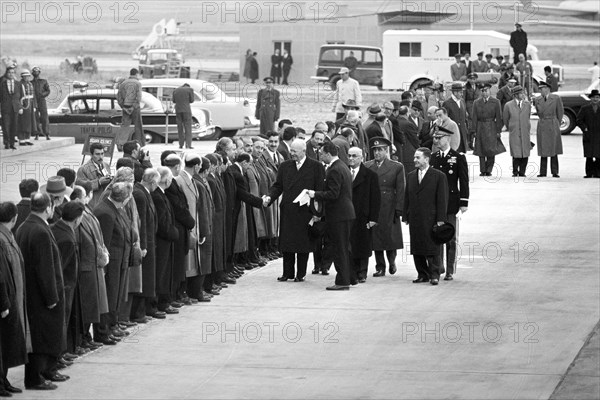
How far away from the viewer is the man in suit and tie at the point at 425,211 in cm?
1625

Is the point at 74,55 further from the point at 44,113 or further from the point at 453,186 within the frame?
the point at 453,186

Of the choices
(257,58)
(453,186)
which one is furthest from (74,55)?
(453,186)

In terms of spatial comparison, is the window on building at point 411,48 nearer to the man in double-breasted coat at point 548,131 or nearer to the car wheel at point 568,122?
the car wheel at point 568,122

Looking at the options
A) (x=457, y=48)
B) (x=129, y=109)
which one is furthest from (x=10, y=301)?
(x=457, y=48)

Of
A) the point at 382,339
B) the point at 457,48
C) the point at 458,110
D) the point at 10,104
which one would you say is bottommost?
the point at 382,339

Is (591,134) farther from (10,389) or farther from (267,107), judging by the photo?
(10,389)

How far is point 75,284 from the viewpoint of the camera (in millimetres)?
11922

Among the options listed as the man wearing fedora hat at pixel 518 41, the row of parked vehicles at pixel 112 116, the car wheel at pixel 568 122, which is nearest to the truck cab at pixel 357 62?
the man wearing fedora hat at pixel 518 41

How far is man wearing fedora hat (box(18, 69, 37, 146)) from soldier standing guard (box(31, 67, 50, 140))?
23 centimetres

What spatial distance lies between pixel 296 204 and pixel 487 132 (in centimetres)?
1218

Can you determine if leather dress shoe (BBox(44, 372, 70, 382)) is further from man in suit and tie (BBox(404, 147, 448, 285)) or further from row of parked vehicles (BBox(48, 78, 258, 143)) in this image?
row of parked vehicles (BBox(48, 78, 258, 143))

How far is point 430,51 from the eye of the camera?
54.1 meters

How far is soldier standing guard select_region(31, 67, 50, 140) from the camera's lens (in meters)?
31.1

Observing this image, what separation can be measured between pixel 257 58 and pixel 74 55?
24.5 m
